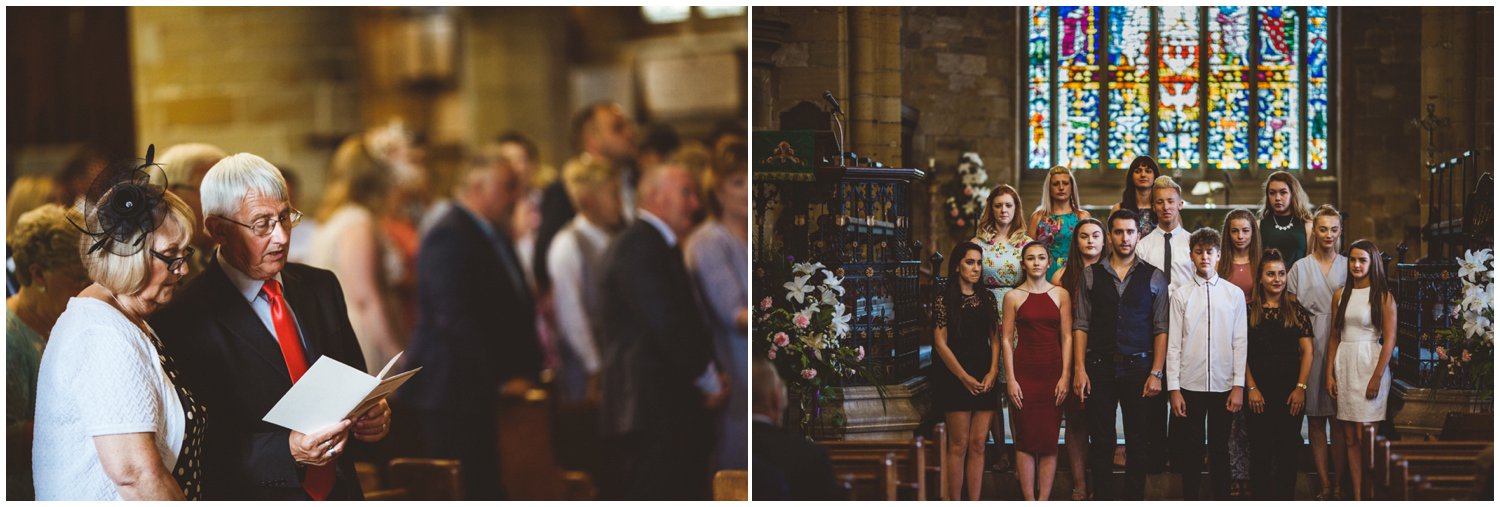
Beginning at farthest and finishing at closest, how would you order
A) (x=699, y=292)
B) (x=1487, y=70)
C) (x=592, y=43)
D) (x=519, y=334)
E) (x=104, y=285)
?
(x=592, y=43) < (x=519, y=334) < (x=699, y=292) < (x=1487, y=70) < (x=104, y=285)

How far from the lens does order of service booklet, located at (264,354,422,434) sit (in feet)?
11.7

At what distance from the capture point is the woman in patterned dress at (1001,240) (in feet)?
13.6

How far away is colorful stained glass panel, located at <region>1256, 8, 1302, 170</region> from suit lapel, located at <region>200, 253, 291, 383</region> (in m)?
2.76

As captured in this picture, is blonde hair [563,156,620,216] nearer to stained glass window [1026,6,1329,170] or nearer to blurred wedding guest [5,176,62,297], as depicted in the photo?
blurred wedding guest [5,176,62,297]

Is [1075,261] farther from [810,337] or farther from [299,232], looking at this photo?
[299,232]

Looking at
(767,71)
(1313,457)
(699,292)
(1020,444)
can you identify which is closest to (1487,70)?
(1313,457)

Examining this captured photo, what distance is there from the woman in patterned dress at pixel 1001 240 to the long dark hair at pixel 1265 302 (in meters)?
0.65

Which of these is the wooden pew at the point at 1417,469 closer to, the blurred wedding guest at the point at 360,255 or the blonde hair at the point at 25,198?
the blurred wedding guest at the point at 360,255

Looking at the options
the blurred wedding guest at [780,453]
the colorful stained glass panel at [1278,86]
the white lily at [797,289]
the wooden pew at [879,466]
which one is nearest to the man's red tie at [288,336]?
the blurred wedding guest at [780,453]

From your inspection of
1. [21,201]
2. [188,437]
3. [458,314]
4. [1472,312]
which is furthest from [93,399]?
[1472,312]

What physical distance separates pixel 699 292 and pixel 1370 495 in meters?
2.29

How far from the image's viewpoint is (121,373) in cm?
341

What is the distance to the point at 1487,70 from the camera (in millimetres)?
4090

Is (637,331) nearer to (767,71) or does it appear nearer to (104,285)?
(767,71)
